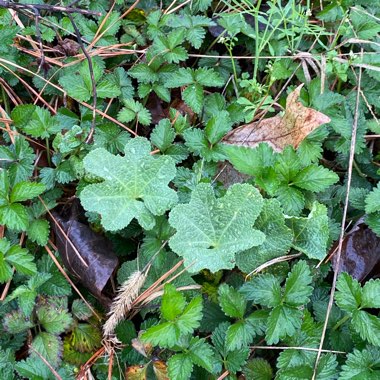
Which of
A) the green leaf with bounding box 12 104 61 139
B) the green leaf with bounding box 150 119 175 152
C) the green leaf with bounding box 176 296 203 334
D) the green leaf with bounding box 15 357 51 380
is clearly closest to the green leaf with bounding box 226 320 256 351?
the green leaf with bounding box 176 296 203 334

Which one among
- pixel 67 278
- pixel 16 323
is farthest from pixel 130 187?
pixel 16 323

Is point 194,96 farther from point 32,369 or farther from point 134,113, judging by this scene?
point 32,369

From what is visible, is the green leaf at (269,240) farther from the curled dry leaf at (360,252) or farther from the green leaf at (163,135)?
the green leaf at (163,135)

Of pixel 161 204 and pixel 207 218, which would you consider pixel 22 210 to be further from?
pixel 207 218

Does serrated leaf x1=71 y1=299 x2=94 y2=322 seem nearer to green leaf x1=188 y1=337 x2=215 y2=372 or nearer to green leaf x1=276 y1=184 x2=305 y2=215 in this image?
green leaf x1=188 y1=337 x2=215 y2=372

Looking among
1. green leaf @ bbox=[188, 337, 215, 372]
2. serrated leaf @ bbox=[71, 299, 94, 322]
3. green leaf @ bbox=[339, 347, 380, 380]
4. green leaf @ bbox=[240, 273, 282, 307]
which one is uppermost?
green leaf @ bbox=[240, 273, 282, 307]

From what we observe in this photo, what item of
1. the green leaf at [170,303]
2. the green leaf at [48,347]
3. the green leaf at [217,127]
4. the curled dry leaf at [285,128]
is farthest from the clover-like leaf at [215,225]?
the green leaf at [48,347]
